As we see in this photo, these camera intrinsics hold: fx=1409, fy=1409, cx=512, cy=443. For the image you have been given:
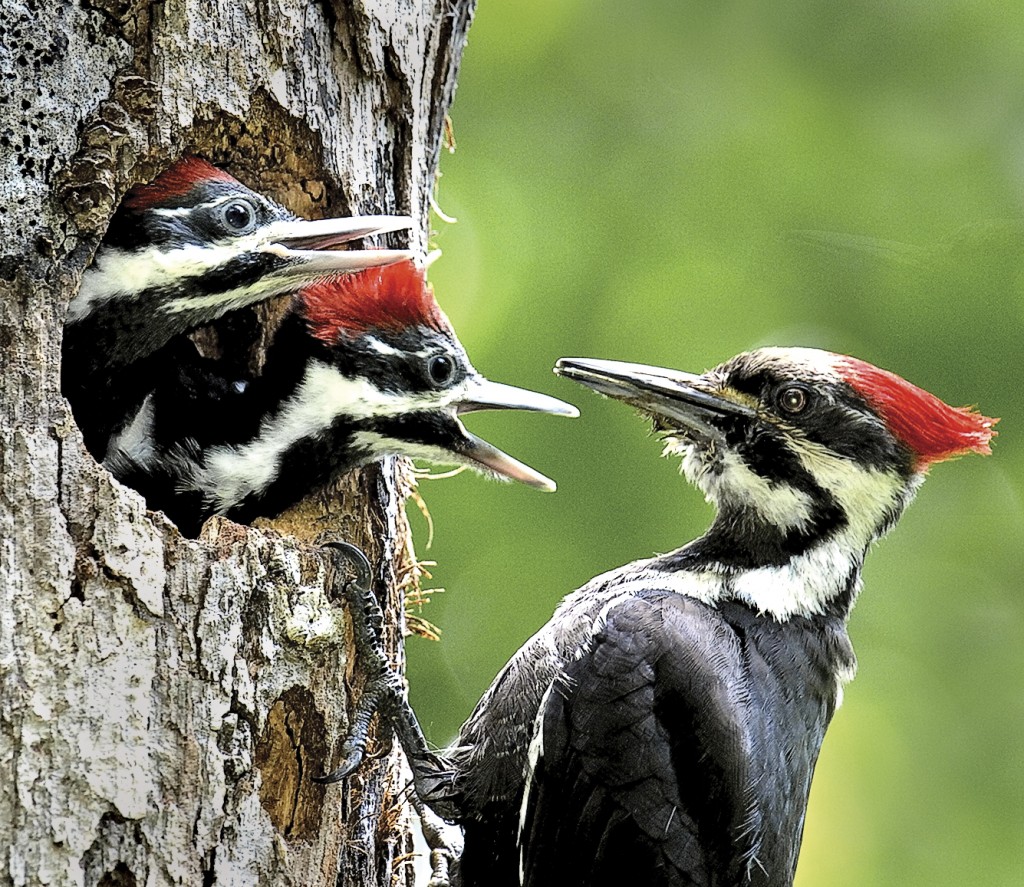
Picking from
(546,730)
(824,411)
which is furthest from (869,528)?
(546,730)

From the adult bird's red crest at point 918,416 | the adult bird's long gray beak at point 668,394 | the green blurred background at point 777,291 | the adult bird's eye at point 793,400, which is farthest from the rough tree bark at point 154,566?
the green blurred background at point 777,291

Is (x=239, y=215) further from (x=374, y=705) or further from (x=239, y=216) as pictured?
(x=374, y=705)

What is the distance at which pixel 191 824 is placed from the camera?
2137 mm

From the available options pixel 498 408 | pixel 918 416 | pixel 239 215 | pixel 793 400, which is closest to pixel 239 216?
pixel 239 215

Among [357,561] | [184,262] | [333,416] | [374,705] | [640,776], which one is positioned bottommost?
[640,776]

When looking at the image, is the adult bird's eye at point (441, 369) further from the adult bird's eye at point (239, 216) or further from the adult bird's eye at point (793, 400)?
the adult bird's eye at point (793, 400)

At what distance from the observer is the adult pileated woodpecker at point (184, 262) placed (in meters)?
2.52

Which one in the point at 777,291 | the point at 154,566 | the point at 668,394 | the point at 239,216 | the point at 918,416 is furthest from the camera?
the point at 777,291

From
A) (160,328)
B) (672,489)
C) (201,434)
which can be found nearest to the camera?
(160,328)

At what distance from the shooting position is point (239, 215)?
8.38 ft

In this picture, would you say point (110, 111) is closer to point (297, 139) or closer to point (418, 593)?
point (297, 139)

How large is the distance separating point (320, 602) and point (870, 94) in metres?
2.76

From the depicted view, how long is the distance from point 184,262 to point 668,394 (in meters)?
1.02

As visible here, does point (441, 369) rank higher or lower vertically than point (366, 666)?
higher
